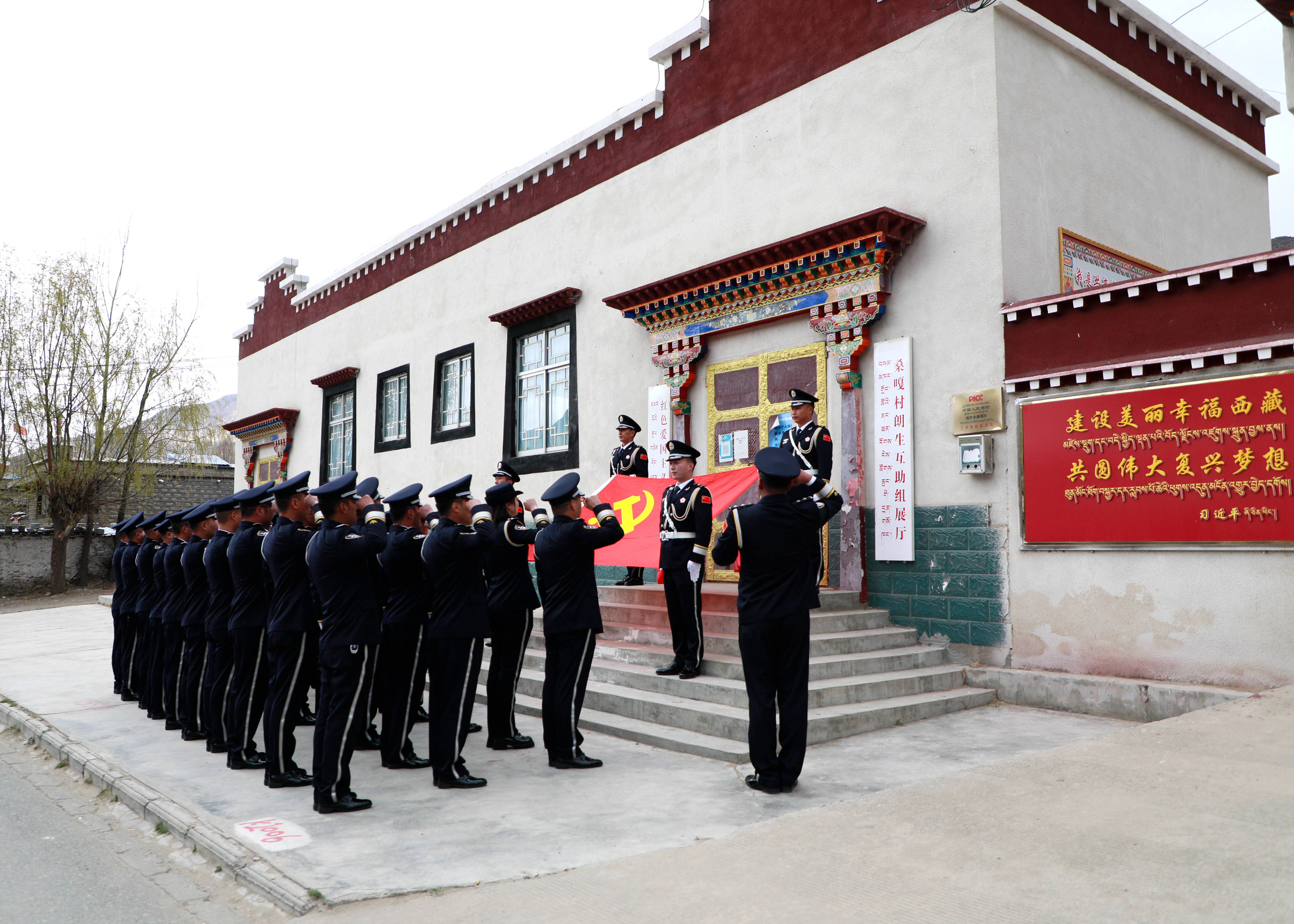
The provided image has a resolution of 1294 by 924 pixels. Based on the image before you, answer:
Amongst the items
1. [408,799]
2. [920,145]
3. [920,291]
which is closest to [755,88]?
[920,145]

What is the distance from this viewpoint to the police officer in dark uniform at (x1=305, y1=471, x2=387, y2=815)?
532 cm

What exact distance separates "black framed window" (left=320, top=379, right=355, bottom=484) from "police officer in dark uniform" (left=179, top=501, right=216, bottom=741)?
33.6 ft

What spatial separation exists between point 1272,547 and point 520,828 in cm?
550

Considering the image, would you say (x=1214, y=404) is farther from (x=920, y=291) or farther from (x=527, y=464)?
(x=527, y=464)

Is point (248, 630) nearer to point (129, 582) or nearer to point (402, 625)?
point (402, 625)

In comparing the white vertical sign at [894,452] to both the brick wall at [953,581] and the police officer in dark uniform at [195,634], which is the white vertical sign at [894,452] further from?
the police officer in dark uniform at [195,634]

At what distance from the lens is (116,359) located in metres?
23.5

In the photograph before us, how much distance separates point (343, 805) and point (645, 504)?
14.9ft

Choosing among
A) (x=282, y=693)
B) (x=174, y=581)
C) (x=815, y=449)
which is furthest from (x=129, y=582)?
(x=815, y=449)

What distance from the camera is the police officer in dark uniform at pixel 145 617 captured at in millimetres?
8750

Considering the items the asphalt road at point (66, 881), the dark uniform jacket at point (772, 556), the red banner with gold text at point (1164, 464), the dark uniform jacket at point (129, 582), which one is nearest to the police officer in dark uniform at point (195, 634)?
the asphalt road at point (66, 881)

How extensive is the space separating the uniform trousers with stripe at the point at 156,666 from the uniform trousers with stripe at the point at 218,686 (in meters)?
1.52

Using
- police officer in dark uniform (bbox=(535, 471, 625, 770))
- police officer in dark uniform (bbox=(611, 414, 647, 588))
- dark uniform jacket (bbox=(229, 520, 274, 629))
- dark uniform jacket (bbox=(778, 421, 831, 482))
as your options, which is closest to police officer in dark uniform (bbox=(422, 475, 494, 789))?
police officer in dark uniform (bbox=(535, 471, 625, 770))

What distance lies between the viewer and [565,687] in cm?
629
